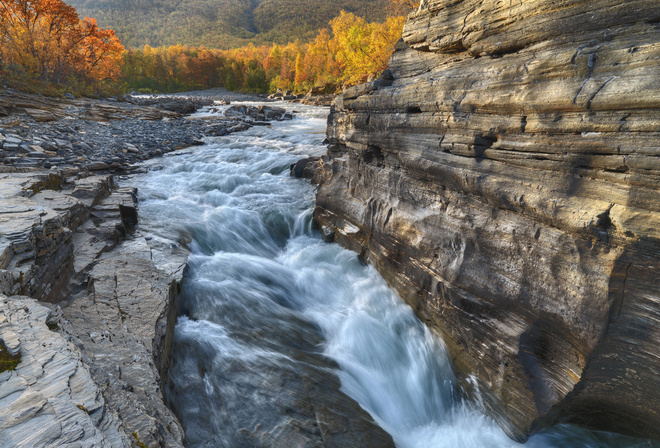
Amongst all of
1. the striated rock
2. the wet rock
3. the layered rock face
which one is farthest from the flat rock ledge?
the wet rock

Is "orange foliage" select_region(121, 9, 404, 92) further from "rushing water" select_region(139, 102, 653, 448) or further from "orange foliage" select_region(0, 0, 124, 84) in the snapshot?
"rushing water" select_region(139, 102, 653, 448)

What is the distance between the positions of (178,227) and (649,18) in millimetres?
9803

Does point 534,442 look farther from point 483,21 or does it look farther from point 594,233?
point 483,21

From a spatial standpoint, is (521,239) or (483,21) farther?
(483,21)

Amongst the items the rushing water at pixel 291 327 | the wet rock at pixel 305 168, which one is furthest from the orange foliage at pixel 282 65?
the rushing water at pixel 291 327

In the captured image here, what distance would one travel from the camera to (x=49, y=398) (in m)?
2.43

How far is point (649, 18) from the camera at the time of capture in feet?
12.0

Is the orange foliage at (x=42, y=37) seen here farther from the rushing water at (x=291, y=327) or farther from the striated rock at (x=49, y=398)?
the striated rock at (x=49, y=398)

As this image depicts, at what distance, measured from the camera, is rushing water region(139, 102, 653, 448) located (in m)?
4.93

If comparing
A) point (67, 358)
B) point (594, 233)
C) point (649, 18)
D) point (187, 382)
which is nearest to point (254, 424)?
point (187, 382)

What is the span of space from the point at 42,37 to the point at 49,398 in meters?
44.4

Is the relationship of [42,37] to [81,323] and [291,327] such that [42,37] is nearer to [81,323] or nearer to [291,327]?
[81,323]

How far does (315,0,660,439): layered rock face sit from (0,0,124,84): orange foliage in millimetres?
35792

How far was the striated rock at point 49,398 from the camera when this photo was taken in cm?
216
